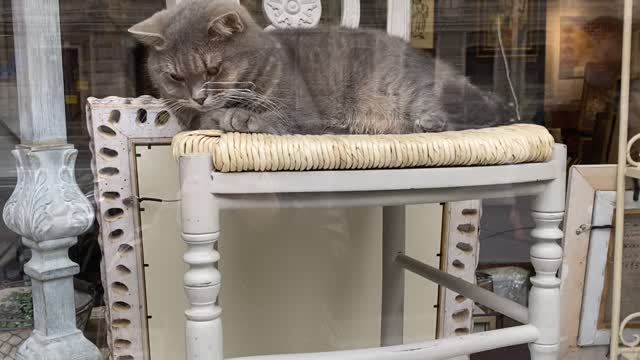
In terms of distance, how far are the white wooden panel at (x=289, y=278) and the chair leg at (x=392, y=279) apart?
3 cm

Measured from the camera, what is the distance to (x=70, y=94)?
94cm

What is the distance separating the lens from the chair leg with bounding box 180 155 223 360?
0.63 metres

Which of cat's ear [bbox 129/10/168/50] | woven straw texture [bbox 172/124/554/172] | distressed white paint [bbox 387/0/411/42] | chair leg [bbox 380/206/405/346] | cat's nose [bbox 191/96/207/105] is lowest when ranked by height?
chair leg [bbox 380/206/405/346]

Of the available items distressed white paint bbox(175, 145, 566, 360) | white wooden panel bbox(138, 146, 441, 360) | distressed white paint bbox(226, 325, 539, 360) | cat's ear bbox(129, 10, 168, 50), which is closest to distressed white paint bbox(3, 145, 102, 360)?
white wooden panel bbox(138, 146, 441, 360)

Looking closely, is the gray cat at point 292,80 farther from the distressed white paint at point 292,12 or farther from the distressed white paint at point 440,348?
the distressed white paint at point 440,348

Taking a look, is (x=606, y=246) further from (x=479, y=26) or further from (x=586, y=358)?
(x=479, y=26)

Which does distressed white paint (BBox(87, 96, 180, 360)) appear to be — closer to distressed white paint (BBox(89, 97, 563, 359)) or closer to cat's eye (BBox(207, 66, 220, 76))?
distressed white paint (BBox(89, 97, 563, 359))

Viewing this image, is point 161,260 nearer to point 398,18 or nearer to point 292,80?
point 292,80

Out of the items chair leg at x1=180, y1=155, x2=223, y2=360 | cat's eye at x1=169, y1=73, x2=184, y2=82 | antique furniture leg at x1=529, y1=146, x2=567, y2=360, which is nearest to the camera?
chair leg at x1=180, y1=155, x2=223, y2=360

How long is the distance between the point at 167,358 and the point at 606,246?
78 centimetres

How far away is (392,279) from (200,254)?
52 centimetres

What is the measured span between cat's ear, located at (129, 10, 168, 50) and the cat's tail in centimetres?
39

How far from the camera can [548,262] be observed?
744mm

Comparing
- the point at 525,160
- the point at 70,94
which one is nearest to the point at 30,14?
the point at 70,94
